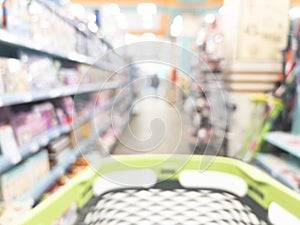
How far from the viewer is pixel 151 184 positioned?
0.74 meters

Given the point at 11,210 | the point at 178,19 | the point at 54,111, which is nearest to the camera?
the point at 11,210

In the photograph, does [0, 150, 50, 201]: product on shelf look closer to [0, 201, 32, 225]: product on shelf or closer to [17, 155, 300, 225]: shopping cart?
[0, 201, 32, 225]: product on shelf

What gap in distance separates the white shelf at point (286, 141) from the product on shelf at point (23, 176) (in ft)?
5.79

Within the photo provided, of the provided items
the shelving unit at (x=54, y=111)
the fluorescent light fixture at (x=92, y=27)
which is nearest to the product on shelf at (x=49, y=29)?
the shelving unit at (x=54, y=111)

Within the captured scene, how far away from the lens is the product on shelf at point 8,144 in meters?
1.39

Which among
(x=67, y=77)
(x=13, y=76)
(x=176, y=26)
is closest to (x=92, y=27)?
(x=67, y=77)

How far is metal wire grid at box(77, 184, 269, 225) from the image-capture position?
0.69m

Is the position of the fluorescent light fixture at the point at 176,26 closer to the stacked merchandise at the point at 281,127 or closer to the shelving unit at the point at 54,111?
the shelving unit at the point at 54,111

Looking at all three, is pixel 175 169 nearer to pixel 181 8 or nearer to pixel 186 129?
pixel 186 129

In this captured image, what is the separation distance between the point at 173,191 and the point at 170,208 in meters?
0.05

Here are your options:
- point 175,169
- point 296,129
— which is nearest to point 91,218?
point 175,169

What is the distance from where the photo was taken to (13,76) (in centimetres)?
147

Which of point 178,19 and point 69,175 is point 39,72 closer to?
point 69,175

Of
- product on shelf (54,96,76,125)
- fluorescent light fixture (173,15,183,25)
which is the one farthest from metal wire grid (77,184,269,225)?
fluorescent light fixture (173,15,183,25)
